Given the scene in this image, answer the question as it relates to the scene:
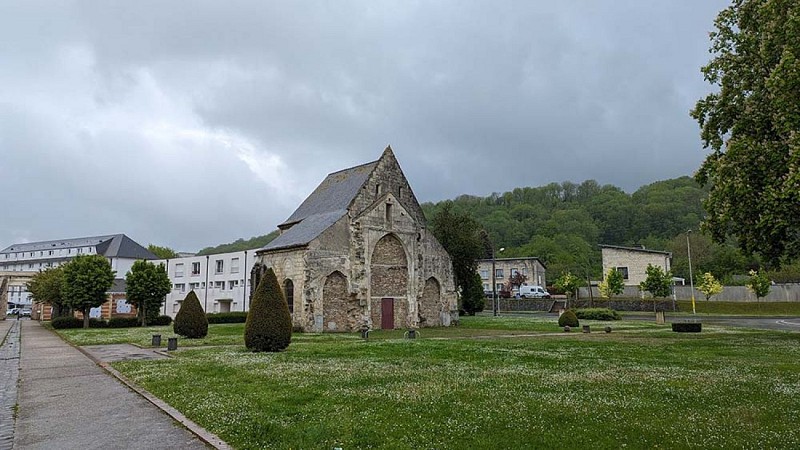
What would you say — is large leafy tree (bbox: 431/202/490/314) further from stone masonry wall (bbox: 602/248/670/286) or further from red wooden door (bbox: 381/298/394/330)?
stone masonry wall (bbox: 602/248/670/286)

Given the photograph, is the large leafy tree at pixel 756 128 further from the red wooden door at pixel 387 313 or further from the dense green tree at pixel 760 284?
the dense green tree at pixel 760 284

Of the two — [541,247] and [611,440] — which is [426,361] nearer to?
[611,440]

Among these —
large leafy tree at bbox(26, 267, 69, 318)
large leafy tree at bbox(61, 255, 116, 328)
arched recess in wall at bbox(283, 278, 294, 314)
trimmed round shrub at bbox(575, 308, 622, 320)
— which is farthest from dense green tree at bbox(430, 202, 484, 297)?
large leafy tree at bbox(26, 267, 69, 318)

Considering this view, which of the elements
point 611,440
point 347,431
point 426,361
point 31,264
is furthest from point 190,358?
point 31,264

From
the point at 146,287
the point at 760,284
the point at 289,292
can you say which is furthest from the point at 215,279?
the point at 760,284

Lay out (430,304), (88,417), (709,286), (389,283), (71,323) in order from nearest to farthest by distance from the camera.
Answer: (88,417) → (389,283) → (430,304) → (71,323) → (709,286)

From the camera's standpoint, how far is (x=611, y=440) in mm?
6848

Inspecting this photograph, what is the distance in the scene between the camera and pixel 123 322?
4059 cm

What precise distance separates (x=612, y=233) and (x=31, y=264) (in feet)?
402

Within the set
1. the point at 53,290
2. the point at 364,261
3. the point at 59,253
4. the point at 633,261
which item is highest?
the point at 59,253

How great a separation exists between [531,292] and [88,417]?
235 feet

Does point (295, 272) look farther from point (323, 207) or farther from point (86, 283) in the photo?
point (86, 283)

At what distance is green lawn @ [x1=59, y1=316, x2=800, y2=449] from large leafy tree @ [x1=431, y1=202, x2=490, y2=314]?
34.6 m

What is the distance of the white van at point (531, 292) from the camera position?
74.6 m
